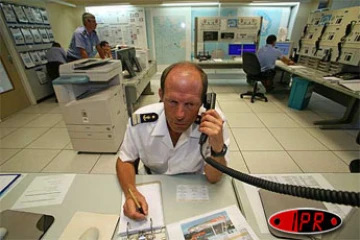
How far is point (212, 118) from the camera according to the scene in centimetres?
78

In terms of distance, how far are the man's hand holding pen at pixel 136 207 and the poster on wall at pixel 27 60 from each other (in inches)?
168

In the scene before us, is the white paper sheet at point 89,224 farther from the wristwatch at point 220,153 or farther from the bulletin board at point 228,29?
the bulletin board at point 228,29

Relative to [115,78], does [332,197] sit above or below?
above

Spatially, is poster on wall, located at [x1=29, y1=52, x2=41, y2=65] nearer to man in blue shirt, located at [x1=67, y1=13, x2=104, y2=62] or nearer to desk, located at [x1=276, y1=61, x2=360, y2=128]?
man in blue shirt, located at [x1=67, y1=13, x2=104, y2=62]

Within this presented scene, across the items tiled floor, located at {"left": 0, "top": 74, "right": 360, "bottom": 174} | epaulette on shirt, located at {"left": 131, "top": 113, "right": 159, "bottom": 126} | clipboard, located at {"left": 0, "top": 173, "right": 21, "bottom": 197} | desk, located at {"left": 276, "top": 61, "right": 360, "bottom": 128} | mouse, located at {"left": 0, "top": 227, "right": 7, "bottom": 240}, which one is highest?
epaulette on shirt, located at {"left": 131, "top": 113, "right": 159, "bottom": 126}

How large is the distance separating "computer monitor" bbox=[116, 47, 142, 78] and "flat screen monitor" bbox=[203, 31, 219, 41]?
7.90 ft

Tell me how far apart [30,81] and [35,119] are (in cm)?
103

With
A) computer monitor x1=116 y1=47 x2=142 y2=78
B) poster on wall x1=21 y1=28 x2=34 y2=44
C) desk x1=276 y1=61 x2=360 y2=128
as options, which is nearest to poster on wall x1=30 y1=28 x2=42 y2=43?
poster on wall x1=21 y1=28 x2=34 y2=44

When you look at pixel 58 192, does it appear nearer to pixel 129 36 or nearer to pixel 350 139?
pixel 350 139

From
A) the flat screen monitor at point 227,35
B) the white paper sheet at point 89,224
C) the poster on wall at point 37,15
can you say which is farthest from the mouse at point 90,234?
the flat screen monitor at point 227,35

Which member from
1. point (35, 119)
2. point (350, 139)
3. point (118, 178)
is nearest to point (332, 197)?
point (118, 178)

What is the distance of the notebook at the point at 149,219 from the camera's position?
690 mm

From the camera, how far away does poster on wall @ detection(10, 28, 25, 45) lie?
11.5 ft

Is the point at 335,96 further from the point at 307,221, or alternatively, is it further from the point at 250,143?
the point at 307,221
